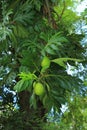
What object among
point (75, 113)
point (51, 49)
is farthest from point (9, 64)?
point (75, 113)

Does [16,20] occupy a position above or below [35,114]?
above

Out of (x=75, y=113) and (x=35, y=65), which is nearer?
(x=35, y=65)

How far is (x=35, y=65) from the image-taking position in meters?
2.06

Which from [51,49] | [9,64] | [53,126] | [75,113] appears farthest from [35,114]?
[51,49]

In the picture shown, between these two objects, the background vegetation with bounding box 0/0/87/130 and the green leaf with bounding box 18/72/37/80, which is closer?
the green leaf with bounding box 18/72/37/80

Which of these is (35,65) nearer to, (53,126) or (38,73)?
(38,73)

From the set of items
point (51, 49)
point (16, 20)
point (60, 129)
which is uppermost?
point (16, 20)

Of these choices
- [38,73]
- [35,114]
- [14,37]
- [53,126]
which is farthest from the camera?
[35,114]

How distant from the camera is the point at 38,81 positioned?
1.98 metres

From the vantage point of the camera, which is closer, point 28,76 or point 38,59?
point 28,76

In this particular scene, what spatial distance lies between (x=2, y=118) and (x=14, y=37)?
192cm

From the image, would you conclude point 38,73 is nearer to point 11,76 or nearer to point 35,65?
point 35,65

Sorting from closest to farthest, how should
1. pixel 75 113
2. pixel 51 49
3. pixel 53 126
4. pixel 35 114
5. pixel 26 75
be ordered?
pixel 26 75, pixel 51 49, pixel 53 126, pixel 35 114, pixel 75 113

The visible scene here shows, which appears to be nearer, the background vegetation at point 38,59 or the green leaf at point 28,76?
the green leaf at point 28,76
